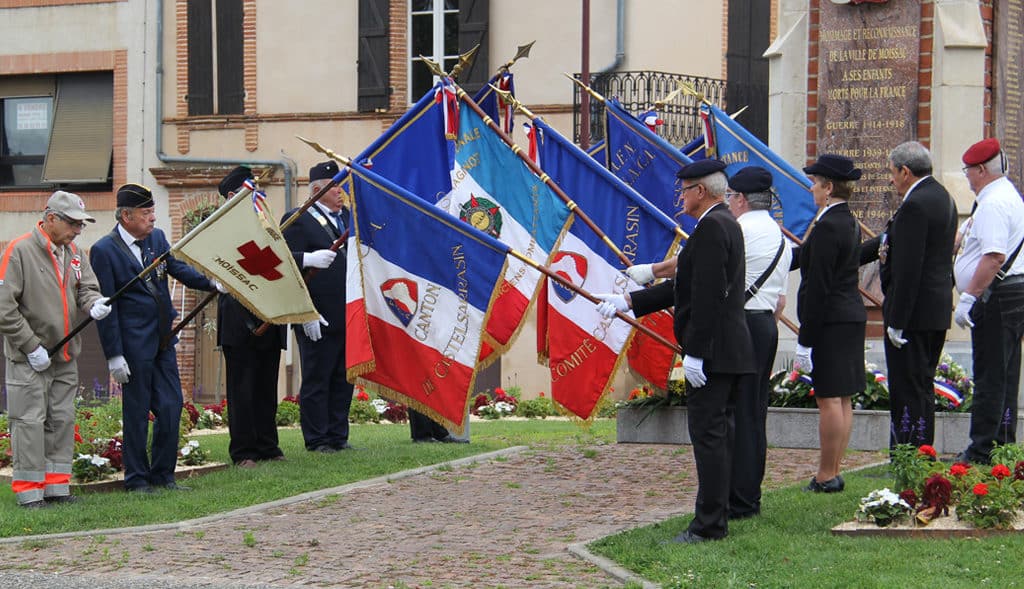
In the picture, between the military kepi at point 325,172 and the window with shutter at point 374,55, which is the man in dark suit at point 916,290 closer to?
the military kepi at point 325,172

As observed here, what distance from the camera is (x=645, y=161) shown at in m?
12.7

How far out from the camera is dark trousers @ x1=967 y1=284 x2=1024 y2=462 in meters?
10.2

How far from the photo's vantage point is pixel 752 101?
2388 cm

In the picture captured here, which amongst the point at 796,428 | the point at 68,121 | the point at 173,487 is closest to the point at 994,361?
the point at 796,428

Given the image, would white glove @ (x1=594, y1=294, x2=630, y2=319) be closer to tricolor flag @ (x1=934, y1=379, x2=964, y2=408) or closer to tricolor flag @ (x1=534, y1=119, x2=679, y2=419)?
tricolor flag @ (x1=534, y1=119, x2=679, y2=419)

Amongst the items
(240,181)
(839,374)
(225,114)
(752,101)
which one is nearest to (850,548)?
(839,374)

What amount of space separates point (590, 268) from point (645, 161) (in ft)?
5.13

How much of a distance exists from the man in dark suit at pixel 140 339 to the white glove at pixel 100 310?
110 millimetres

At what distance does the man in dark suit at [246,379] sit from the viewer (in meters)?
12.0

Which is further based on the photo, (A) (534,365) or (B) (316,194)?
(A) (534,365)

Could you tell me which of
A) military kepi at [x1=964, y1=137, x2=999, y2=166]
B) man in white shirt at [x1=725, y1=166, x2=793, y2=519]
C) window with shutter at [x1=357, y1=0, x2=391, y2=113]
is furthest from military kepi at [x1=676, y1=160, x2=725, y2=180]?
window with shutter at [x1=357, y1=0, x2=391, y2=113]

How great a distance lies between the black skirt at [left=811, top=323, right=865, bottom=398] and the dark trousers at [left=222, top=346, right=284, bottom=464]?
4.41 m

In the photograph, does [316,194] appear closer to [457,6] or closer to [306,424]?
[306,424]

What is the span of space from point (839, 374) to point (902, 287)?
26.9 inches
